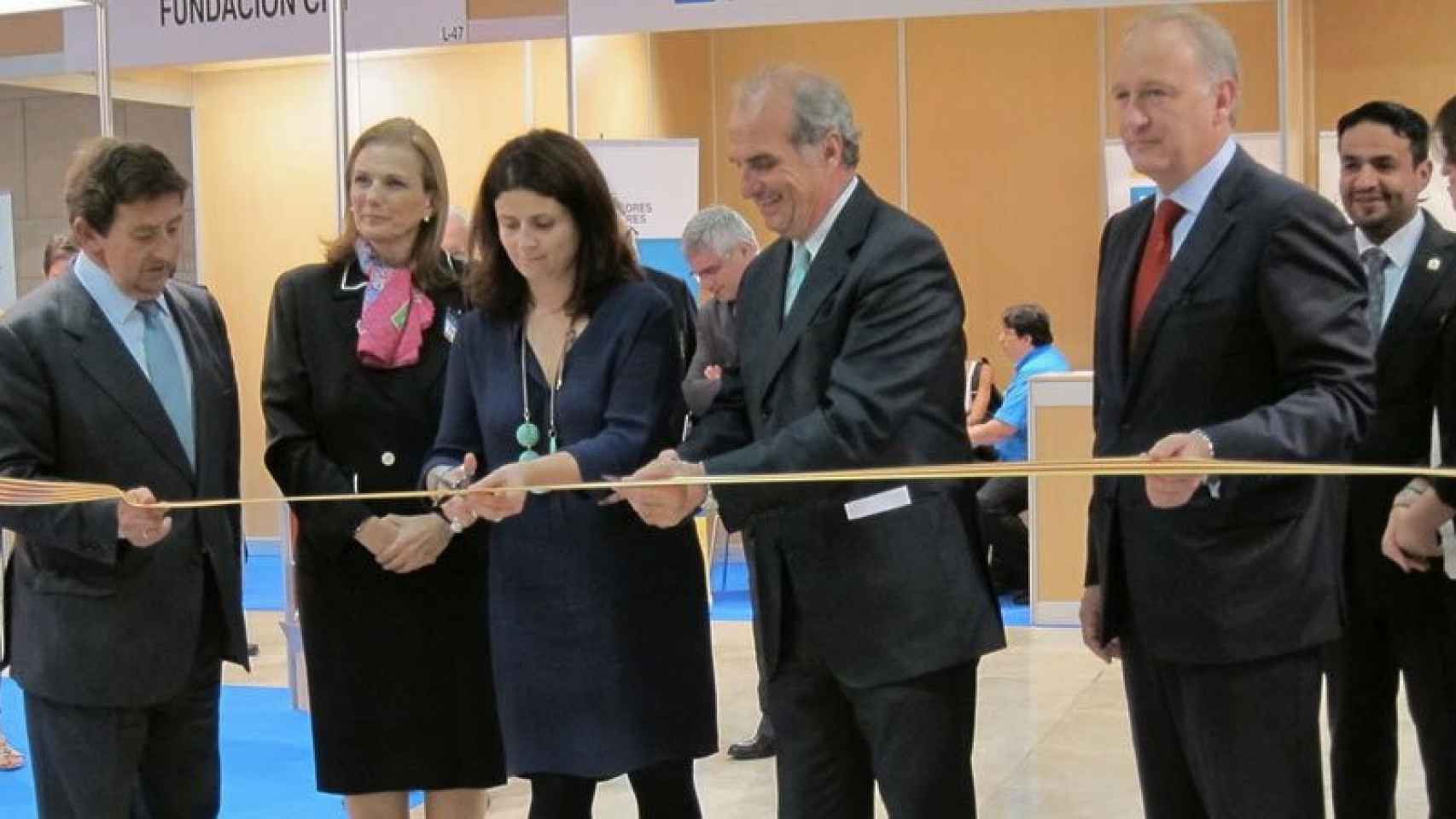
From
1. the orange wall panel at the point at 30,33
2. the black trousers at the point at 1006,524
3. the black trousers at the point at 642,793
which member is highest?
the orange wall panel at the point at 30,33

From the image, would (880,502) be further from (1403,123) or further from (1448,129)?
(1403,123)

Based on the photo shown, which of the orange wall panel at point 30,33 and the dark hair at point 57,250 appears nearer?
the dark hair at point 57,250

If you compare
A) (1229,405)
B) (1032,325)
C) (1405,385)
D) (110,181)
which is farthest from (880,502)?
(1032,325)

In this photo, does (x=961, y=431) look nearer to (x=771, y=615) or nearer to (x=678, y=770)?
(x=771, y=615)

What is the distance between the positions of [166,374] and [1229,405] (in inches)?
71.7

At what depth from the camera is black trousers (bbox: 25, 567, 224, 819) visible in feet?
9.91

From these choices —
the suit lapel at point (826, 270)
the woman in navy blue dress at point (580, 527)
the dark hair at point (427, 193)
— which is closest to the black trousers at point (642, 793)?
the woman in navy blue dress at point (580, 527)

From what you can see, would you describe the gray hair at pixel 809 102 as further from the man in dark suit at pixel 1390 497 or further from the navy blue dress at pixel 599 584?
the man in dark suit at pixel 1390 497

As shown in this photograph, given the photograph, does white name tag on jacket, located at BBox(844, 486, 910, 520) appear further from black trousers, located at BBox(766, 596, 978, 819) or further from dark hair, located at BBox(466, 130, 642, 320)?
dark hair, located at BBox(466, 130, 642, 320)

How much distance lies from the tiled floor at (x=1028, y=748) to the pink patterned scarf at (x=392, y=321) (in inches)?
80.2

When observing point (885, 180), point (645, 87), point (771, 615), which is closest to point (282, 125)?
point (645, 87)

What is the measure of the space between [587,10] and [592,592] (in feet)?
13.6

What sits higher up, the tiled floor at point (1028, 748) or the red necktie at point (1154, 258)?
the red necktie at point (1154, 258)

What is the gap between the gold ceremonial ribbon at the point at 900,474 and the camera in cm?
228
